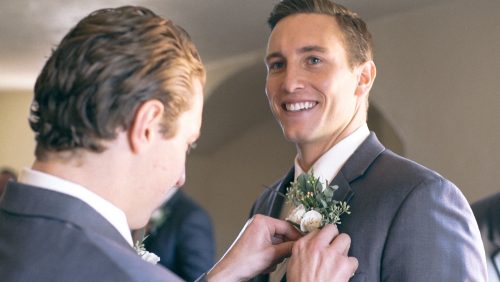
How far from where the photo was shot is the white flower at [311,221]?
2.27 metres

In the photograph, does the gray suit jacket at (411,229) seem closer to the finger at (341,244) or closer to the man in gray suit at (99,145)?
the finger at (341,244)

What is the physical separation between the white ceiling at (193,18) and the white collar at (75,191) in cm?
493

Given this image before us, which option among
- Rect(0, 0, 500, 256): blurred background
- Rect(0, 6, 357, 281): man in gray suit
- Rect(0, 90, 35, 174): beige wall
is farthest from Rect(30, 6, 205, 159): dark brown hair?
Rect(0, 90, 35, 174): beige wall

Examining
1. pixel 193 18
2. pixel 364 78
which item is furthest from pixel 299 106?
pixel 193 18

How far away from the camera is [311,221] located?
2.27 meters

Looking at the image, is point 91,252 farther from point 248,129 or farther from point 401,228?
point 248,129

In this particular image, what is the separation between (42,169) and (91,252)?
0.19m

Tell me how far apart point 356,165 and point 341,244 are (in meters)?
0.30

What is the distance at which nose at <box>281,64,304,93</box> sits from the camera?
103 inches

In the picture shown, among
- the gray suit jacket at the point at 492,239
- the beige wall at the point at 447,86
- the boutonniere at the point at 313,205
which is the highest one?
the boutonniere at the point at 313,205

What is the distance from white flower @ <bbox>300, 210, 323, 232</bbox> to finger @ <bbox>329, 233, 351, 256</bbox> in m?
0.07

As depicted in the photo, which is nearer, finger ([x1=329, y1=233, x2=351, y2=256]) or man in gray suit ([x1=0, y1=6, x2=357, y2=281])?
man in gray suit ([x1=0, y1=6, x2=357, y2=281])

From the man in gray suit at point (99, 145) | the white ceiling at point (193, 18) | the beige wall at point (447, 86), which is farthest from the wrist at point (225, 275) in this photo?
the white ceiling at point (193, 18)

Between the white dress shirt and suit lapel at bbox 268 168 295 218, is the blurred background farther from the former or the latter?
the white dress shirt
